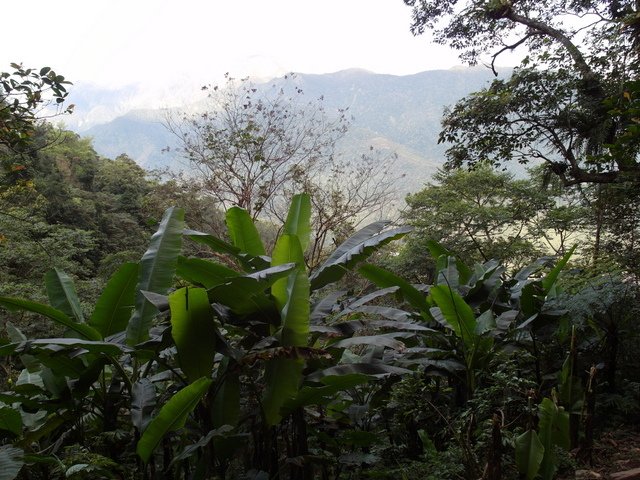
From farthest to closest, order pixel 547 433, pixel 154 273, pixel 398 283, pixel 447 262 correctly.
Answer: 1. pixel 447 262
2. pixel 398 283
3. pixel 154 273
4. pixel 547 433

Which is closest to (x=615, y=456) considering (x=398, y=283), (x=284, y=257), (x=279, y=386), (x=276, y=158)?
(x=398, y=283)

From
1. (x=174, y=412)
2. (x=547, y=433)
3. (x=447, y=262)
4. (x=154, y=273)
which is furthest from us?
(x=447, y=262)

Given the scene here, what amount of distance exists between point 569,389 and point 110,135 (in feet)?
290

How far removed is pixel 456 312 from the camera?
2.55 metres

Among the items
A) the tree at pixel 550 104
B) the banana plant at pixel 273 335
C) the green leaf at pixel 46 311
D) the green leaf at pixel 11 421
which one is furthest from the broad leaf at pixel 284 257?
the tree at pixel 550 104

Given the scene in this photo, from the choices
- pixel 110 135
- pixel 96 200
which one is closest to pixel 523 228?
pixel 96 200

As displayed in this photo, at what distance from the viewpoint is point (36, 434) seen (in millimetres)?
1954

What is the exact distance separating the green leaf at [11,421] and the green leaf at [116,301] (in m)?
0.45

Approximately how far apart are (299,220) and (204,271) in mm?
668

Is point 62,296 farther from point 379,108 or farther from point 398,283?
point 379,108

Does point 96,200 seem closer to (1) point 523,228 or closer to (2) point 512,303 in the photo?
(1) point 523,228

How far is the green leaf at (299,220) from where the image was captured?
261cm

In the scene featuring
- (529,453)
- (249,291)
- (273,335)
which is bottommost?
(529,453)

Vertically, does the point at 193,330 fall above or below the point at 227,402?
above
